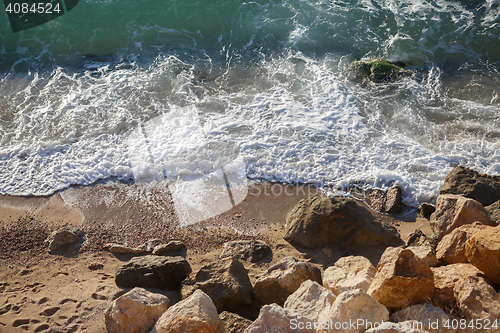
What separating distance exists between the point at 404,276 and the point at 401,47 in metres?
10.2

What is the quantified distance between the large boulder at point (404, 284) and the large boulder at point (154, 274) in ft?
8.10

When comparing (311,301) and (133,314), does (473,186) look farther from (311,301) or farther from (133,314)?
(133,314)

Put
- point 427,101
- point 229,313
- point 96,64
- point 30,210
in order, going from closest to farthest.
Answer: point 229,313
point 30,210
point 427,101
point 96,64

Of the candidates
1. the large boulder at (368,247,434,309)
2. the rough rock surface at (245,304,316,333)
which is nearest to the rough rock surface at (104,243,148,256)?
the rough rock surface at (245,304,316,333)

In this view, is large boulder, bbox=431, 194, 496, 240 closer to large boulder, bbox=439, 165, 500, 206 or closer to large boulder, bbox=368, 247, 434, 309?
large boulder, bbox=439, 165, 500, 206

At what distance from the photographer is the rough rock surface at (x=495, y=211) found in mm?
5270

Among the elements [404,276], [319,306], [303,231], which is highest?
[404,276]

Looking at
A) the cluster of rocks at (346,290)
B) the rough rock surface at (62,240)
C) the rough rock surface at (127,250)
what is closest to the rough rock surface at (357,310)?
the cluster of rocks at (346,290)

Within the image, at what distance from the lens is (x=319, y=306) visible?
12.4ft

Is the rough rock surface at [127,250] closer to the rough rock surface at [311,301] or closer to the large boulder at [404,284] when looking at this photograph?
the rough rock surface at [311,301]

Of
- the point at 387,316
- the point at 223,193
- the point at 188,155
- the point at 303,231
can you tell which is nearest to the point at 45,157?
the point at 188,155

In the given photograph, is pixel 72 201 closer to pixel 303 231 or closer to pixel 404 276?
pixel 303 231

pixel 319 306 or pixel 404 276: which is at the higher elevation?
pixel 404 276

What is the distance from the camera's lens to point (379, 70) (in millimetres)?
10547
